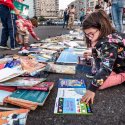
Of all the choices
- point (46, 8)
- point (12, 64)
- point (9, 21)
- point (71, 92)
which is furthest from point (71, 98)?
point (46, 8)

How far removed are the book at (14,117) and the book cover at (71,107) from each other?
0.22 m

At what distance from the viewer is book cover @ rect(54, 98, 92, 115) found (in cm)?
149

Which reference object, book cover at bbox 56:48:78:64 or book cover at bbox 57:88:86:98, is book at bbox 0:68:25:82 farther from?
book cover at bbox 56:48:78:64

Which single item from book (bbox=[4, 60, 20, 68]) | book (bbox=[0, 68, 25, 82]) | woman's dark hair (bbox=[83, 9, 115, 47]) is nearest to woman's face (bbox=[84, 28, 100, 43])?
woman's dark hair (bbox=[83, 9, 115, 47])

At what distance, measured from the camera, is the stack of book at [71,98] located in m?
1.51

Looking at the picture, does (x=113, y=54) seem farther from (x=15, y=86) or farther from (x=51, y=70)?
(x=51, y=70)

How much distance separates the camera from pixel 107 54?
1.69m

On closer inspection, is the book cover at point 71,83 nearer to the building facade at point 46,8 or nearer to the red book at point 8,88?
the red book at point 8,88

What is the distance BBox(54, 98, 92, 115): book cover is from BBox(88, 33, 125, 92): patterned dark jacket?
126 millimetres

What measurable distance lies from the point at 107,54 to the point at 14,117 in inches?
29.6

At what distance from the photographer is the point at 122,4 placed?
172 inches

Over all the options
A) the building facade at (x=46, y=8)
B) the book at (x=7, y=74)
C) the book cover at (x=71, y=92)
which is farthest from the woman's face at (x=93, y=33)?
Result: the building facade at (x=46, y=8)

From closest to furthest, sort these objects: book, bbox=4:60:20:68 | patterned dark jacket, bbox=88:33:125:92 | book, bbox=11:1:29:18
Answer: patterned dark jacket, bbox=88:33:125:92 < book, bbox=4:60:20:68 < book, bbox=11:1:29:18

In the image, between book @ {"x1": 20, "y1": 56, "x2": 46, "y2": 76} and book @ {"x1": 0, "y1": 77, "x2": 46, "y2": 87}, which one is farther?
book @ {"x1": 20, "y1": 56, "x2": 46, "y2": 76}
